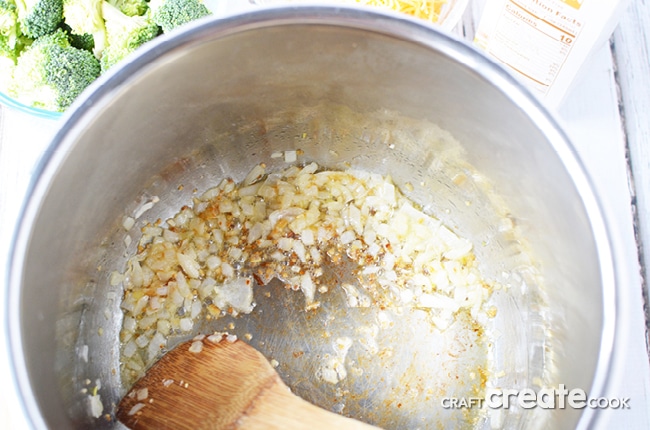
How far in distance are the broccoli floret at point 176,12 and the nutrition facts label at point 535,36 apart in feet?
1.58

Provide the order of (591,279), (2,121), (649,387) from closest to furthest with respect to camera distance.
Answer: (591,279), (649,387), (2,121)

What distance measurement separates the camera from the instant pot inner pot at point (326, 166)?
30.6 inches

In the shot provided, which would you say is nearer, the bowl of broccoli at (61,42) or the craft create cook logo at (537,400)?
the craft create cook logo at (537,400)

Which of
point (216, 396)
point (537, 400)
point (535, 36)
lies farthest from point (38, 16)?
point (537, 400)

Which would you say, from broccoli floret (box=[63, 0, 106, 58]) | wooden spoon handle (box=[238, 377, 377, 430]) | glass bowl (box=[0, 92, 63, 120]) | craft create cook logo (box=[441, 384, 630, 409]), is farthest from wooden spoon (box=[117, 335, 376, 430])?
broccoli floret (box=[63, 0, 106, 58])

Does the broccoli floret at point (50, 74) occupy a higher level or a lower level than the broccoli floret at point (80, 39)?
lower

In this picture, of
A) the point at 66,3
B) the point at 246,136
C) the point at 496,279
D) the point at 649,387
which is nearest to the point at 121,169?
the point at 246,136

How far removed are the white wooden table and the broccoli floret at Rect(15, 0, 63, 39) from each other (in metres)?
0.16

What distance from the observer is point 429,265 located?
3.58ft

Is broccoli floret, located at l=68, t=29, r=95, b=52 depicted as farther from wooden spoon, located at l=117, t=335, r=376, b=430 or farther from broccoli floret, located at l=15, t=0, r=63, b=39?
wooden spoon, located at l=117, t=335, r=376, b=430

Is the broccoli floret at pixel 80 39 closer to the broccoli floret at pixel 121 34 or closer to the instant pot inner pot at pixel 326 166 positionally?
the broccoli floret at pixel 121 34

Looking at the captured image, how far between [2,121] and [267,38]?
606 millimetres

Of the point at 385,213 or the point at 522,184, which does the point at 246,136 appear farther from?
the point at 522,184

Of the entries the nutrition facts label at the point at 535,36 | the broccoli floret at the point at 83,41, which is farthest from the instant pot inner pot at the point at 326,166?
the broccoli floret at the point at 83,41
